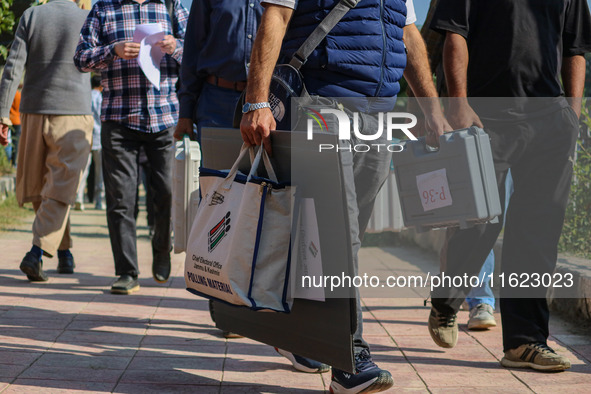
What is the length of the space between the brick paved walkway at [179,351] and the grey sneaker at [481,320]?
58 millimetres

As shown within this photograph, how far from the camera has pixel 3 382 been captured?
12.0ft

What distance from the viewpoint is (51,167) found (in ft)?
21.5

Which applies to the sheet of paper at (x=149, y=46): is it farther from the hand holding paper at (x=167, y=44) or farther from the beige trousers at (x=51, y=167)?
the beige trousers at (x=51, y=167)

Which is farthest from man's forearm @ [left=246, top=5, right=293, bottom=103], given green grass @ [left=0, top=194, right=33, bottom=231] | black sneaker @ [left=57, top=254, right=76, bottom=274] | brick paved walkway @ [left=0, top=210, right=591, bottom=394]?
green grass @ [left=0, top=194, right=33, bottom=231]

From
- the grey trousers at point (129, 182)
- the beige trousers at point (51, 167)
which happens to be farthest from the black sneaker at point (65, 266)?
the grey trousers at point (129, 182)

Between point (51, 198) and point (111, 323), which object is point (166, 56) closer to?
point (51, 198)

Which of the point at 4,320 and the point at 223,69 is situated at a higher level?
the point at 223,69

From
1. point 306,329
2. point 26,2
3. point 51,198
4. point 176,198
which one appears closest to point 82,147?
point 51,198

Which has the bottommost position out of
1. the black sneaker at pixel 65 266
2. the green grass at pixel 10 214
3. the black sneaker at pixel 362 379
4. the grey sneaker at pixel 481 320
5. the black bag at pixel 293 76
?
the green grass at pixel 10 214

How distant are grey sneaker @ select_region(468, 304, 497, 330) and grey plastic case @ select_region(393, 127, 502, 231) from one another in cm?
107

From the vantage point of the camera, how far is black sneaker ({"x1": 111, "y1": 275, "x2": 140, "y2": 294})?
5.99 m

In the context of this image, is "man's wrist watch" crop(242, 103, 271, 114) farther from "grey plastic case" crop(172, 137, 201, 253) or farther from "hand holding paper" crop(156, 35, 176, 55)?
"hand holding paper" crop(156, 35, 176, 55)

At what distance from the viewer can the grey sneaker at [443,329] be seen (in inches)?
177

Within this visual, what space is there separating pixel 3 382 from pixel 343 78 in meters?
1.87
